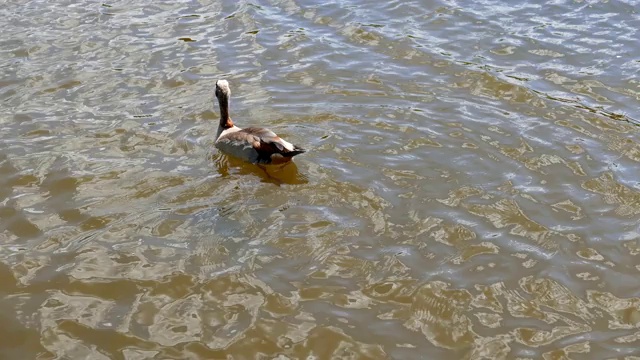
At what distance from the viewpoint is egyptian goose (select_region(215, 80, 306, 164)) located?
8.11 meters

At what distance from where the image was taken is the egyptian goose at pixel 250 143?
8.11 m

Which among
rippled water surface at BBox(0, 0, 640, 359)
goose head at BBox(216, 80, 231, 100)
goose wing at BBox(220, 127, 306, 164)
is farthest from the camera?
goose head at BBox(216, 80, 231, 100)

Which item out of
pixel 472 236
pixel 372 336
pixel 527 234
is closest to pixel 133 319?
pixel 372 336

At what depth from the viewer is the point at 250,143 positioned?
8.41 metres

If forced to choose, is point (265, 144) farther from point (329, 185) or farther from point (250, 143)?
point (329, 185)

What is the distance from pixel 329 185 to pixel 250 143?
3.94 feet

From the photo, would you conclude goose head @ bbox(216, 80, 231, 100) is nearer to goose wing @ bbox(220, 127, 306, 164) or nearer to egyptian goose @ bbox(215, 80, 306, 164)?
egyptian goose @ bbox(215, 80, 306, 164)

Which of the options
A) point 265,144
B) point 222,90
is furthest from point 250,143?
point 222,90

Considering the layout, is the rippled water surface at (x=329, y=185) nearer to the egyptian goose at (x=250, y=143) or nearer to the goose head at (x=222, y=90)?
the egyptian goose at (x=250, y=143)

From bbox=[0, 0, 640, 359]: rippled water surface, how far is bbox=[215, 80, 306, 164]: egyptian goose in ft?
0.54

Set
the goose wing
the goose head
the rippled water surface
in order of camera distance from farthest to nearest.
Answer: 1. the goose head
2. the goose wing
3. the rippled water surface

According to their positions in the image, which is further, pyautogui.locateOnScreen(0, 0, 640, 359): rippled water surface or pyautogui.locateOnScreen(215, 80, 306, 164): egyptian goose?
pyautogui.locateOnScreen(215, 80, 306, 164): egyptian goose

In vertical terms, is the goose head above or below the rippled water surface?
above

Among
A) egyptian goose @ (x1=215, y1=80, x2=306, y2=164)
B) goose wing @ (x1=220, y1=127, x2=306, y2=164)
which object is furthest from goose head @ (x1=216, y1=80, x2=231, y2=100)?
goose wing @ (x1=220, y1=127, x2=306, y2=164)
